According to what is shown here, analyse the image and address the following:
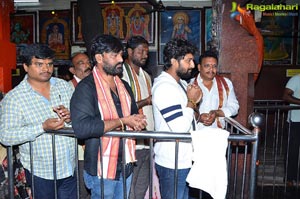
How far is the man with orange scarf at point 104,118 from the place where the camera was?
258 centimetres

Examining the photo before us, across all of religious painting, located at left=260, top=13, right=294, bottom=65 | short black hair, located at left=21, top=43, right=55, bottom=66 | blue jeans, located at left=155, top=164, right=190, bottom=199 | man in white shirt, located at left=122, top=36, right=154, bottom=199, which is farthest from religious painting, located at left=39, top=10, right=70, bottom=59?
blue jeans, located at left=155, top=164, right=190, bottom=199

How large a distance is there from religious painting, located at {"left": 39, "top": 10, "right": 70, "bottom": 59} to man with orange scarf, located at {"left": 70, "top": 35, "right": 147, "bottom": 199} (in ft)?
22.9

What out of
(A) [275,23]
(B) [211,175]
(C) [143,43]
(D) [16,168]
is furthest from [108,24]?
(B) [211,175]

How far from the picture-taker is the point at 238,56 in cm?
438

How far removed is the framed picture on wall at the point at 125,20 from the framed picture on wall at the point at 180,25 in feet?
0.91

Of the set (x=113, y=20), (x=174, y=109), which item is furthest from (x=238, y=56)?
(x=113, y=20)

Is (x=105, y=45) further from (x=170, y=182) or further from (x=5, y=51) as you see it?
(x=5, y=51)

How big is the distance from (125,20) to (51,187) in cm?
683

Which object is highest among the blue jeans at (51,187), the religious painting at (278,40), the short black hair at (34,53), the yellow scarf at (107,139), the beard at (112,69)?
the religious painting at (278,40)

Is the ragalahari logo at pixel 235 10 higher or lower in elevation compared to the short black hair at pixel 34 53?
higher

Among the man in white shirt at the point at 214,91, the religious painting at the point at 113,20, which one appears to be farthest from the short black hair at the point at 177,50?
the religious painting at the point at 113,20

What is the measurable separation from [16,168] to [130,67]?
182 cm

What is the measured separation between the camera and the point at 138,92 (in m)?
4.13

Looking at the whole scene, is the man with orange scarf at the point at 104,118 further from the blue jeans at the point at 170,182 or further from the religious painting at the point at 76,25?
the religious painting at the point at 76,25
